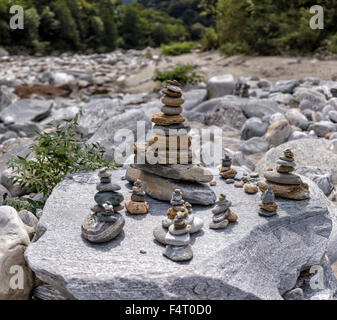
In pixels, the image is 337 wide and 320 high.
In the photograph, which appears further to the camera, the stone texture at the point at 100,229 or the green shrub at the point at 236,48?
the green shrub at the point at 236,48

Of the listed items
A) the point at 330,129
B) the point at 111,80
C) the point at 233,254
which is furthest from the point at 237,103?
the point at 111,80

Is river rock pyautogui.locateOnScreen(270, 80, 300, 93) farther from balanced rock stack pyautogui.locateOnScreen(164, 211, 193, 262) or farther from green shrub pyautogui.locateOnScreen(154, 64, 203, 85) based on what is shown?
balanced rock stack pyautogui.locateOnScreen(164, 211, 193, 262)

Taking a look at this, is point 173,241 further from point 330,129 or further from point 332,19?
point 332,19

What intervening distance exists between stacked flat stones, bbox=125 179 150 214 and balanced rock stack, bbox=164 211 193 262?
641 mm

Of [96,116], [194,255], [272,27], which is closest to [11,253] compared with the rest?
[194,255]

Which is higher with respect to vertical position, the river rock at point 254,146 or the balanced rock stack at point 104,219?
the balanced rock stack at point 104,219

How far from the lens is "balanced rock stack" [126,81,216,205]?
4.03 metres

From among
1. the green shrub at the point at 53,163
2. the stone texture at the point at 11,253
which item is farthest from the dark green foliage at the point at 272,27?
the stone texture at the point at 11,253

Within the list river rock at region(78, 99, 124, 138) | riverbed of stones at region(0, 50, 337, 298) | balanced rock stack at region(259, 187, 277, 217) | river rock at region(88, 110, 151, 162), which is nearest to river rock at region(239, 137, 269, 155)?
riverbed of stones at region(0, 50, 337, 298)

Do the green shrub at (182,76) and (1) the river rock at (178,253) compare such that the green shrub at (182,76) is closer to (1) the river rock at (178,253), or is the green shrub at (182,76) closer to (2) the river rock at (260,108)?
(2) the river rock at (260,108)

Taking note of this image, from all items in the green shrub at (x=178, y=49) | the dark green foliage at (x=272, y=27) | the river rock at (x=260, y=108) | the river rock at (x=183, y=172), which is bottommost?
the river rock at (x=260, y=108)

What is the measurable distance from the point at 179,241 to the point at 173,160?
117 cm

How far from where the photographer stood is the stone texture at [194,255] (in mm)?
2799

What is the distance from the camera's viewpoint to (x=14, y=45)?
84.5 feet
